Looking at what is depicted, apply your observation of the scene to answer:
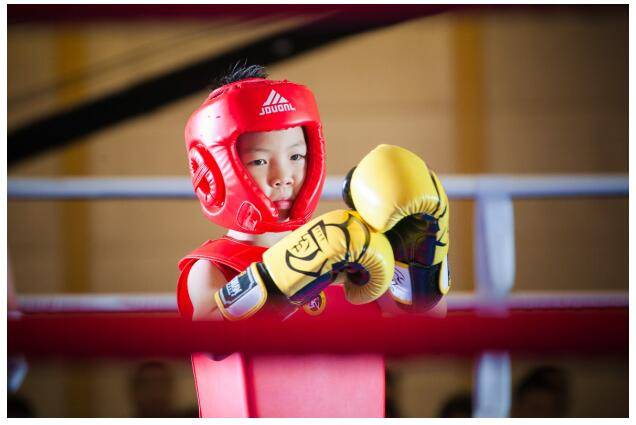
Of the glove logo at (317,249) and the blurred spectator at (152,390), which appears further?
the blurred spectator at (152,390)

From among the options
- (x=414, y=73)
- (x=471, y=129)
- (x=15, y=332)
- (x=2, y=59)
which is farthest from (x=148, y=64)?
(x=15, y=332)

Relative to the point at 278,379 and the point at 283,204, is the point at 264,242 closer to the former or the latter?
the point at 283,204

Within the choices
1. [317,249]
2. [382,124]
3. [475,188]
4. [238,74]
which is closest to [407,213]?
[317,249]

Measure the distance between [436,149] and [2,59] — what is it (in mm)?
1709

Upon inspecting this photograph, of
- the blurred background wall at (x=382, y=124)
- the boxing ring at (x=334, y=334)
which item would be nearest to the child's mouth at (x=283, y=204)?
the boxing ring at (x=334, y=334)

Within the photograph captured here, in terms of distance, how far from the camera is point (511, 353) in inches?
22.5

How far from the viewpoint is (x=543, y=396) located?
1.51m

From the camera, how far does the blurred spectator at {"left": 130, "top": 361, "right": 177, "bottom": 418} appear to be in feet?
4.72

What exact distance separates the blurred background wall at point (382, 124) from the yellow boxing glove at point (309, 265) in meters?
1.62

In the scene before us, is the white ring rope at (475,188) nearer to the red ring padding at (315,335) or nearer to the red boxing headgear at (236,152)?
the red boxing headgear at (236,152)

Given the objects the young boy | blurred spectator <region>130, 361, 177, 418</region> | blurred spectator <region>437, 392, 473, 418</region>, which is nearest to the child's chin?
the young boy

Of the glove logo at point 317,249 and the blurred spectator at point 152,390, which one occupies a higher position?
the glove logo at point 317,249

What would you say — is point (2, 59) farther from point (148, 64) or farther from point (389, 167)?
point (148, 64)

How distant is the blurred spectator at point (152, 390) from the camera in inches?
56.6
